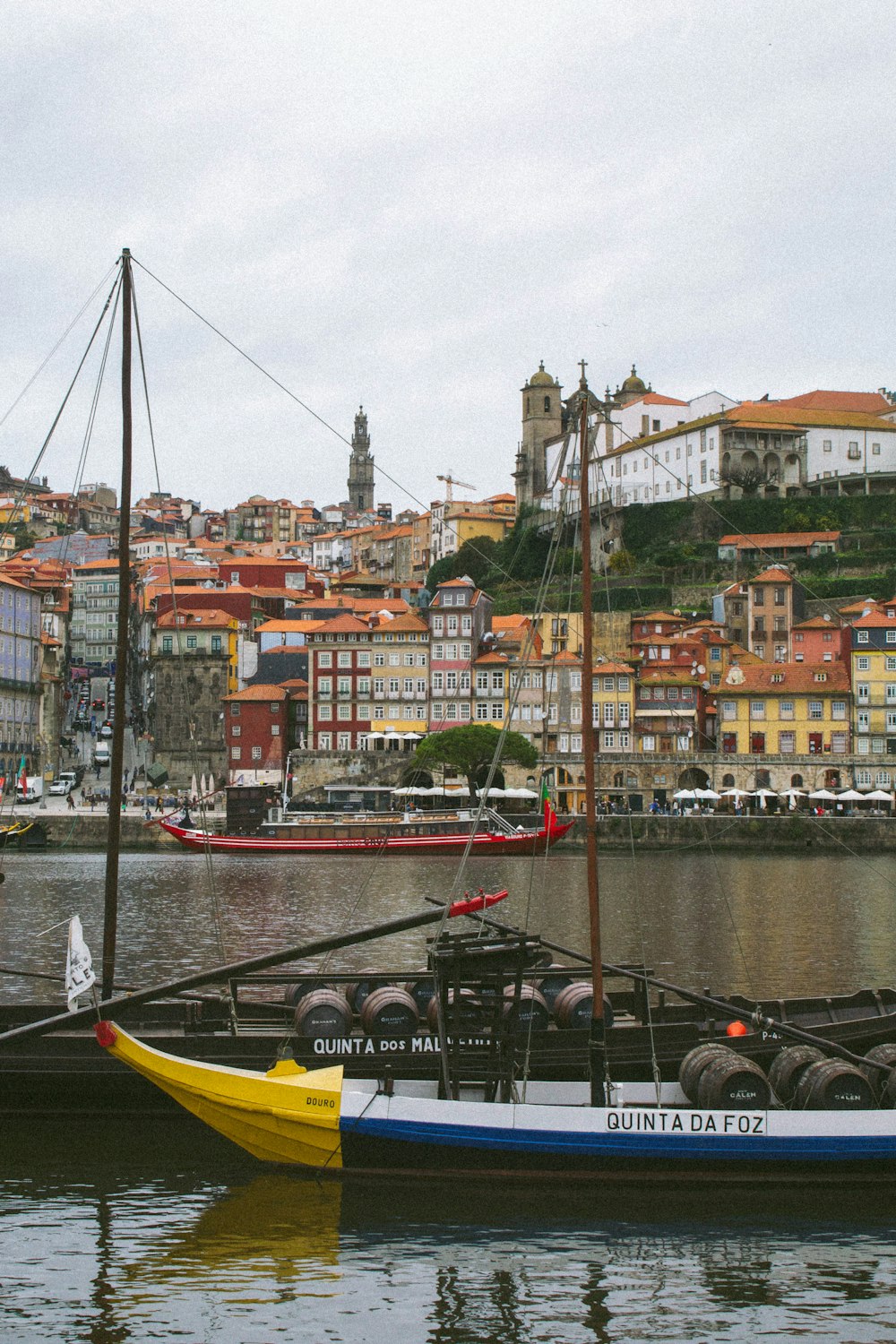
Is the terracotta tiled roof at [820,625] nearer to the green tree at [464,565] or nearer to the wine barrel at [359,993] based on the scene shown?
the green tree at [464,565]

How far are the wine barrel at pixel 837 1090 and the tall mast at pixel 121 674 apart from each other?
9.42 metres

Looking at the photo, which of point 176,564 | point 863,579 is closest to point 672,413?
point 863,579

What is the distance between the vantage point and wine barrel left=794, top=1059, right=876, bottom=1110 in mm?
17062

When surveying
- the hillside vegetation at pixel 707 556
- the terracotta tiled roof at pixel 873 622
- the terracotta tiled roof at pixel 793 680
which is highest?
the hillside vegetation at pixel 707 556

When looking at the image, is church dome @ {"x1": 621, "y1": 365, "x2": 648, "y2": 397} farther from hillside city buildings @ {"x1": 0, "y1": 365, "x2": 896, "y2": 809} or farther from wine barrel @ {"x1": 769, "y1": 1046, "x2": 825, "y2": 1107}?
wine barrel @ {"x1": 769, "y1": 1046, "x2": 825, "y2": 1107}

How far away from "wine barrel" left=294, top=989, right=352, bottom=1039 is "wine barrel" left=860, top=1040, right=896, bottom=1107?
20.6ft

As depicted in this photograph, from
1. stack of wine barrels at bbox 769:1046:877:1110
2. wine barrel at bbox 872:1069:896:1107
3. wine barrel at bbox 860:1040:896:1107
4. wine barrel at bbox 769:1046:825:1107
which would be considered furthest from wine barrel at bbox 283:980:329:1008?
wine barrel at bbox 872:1069:896:1107

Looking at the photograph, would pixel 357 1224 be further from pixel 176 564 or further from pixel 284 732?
pixel 176 564

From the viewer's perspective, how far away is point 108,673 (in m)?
133

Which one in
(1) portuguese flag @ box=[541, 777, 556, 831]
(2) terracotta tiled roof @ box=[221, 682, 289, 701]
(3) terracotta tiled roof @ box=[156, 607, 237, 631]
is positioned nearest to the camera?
(1) portuguese flag @ box=[541, 777, 556, 831]

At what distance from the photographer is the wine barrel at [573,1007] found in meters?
20.6

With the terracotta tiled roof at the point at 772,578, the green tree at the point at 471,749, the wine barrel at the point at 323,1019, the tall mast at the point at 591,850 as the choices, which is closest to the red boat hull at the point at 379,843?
the green tree at the point at 471,749

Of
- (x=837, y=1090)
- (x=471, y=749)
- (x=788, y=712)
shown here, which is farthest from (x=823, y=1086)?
(x=788, y=712)

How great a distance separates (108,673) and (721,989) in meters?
108
